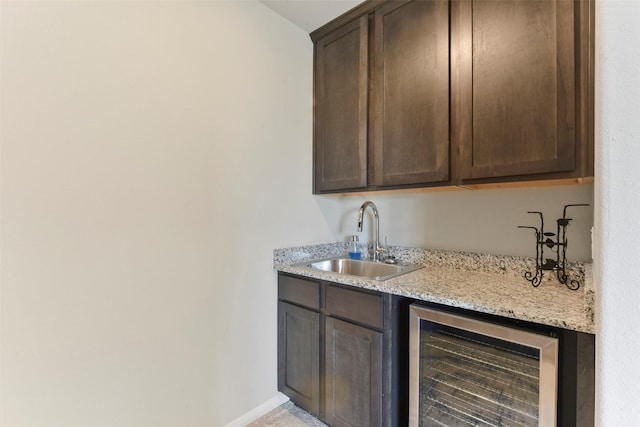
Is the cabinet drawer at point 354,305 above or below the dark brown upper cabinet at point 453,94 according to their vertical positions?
below

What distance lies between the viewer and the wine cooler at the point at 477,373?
1043mm

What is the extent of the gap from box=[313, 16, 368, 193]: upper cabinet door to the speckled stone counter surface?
0.57 m

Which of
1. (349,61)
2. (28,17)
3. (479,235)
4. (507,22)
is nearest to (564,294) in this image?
(479,235)

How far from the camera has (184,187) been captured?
1505 mm

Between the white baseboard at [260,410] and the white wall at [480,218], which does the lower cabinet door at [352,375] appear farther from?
the white wall at [480,218]

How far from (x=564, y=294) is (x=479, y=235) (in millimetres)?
587

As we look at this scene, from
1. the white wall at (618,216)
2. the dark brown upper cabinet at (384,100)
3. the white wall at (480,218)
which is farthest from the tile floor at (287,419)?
the white wall at (618,216)

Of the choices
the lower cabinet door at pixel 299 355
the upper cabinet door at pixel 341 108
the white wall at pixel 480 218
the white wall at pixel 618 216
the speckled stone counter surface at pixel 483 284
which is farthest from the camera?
the upper cabinet door at pixel 341 108

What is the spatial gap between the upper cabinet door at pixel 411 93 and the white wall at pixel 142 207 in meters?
0.59

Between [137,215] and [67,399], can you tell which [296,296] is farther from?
[67,399]

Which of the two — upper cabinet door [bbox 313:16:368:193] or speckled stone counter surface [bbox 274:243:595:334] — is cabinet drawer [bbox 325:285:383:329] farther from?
upper cabinet door [bbox 313:16:368:193]

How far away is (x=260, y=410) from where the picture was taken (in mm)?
1812

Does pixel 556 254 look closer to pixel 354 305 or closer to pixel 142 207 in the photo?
pixel 354 305

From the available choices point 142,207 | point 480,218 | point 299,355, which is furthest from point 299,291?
point 480,218
